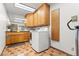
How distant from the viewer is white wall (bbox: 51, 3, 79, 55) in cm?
108

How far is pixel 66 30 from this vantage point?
1.13 metres

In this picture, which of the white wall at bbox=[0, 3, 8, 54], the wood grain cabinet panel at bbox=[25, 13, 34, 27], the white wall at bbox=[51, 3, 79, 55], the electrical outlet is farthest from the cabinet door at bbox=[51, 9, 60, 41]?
the white wall at bbox=[0, 3, 8, 54]

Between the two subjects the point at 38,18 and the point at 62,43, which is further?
the point at 38,18

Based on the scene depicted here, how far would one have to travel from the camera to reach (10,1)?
114 cm

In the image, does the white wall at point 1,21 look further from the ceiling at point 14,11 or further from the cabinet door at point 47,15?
the cabinet door at point 47,15

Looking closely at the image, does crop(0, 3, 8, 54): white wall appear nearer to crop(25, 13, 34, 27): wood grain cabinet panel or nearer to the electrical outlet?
crop(25, 13, 34, 27): wood grain cabinet panel

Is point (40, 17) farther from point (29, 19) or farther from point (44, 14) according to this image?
point (29, 19)

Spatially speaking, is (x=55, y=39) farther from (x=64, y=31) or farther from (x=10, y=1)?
(x=10, y=1)

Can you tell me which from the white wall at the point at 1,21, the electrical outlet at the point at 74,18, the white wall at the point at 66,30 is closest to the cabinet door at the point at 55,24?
the white wall at the point at 66,30

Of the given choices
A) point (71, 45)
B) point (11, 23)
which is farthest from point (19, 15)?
point (71, 45)

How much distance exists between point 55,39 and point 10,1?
916 mm

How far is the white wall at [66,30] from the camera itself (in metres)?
1.08

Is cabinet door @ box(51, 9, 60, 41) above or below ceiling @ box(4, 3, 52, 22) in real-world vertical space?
below

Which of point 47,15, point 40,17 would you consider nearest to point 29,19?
point 40,17
